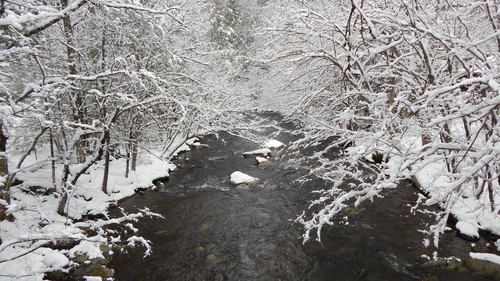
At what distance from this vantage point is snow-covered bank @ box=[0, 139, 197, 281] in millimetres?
3392

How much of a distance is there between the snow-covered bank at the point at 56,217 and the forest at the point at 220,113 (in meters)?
0.04

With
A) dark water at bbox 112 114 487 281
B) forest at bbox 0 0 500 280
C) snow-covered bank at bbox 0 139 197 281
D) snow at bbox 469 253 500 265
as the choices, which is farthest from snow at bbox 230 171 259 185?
snow at bbox 469 253 500 265

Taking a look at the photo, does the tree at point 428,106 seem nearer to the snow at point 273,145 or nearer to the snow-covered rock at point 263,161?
the snow-covered rock at point 263,161

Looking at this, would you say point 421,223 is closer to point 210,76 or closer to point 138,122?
point 138,122

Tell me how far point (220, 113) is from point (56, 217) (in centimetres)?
542

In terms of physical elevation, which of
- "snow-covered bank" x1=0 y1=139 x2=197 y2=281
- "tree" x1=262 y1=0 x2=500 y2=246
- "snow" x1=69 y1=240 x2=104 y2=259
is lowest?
"snow" x1=69 y1=240 x2=104 y2=259

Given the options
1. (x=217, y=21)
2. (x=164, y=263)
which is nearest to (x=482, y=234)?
(x=164, y=263)

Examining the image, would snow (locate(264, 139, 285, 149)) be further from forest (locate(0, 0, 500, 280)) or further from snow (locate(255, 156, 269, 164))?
forest (locate(0, 0, 500, 280))

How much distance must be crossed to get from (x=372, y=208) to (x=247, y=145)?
977 cm

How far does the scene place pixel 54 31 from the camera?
8797 millimetres

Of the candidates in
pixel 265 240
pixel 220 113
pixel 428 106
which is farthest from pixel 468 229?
pixel 220 113

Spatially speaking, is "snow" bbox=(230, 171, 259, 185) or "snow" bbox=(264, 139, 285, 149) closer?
"snow" bbox=(230, 171, 259, 185)

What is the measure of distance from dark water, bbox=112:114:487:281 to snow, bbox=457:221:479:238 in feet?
0.90

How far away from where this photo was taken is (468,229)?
23.5 ft
